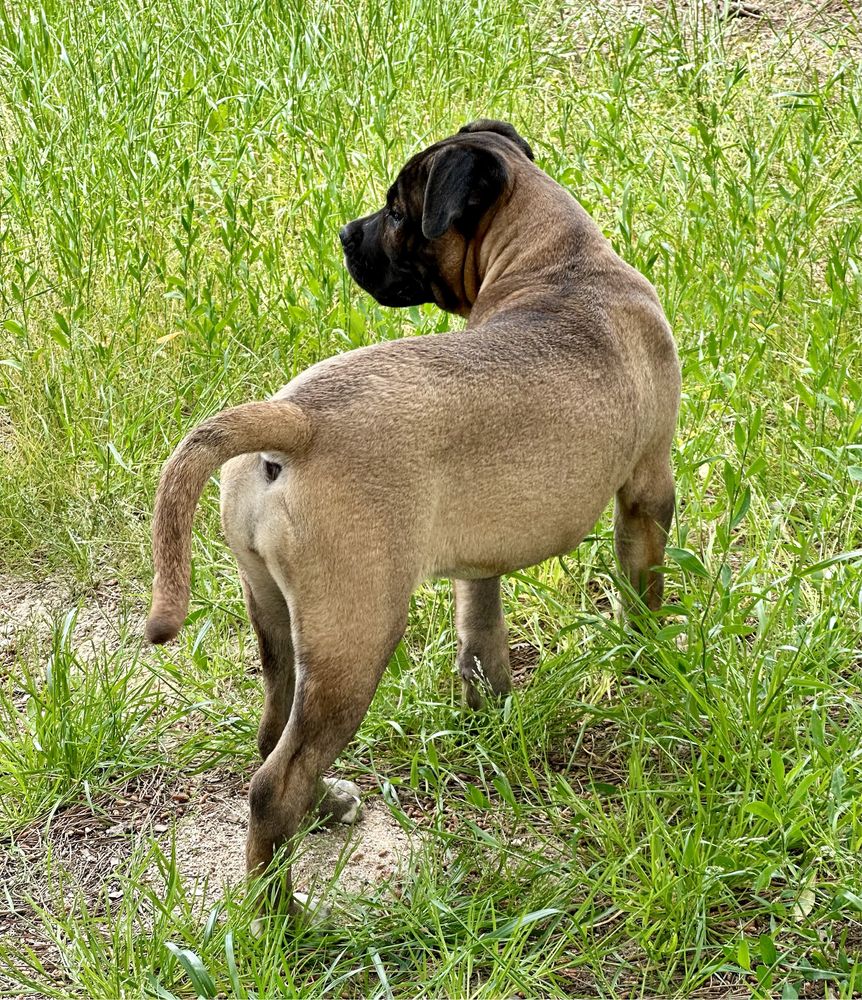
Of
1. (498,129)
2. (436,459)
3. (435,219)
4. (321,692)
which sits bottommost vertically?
(321,692)

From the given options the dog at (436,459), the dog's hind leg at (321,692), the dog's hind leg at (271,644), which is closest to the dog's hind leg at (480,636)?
the dog at (436,459)

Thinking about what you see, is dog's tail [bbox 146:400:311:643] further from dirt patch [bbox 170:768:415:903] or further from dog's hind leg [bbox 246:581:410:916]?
dirt patch [bbox 170:768:415:903]

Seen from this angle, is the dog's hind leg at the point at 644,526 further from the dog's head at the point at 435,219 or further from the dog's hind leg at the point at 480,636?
the dog's head at the point at 435,219

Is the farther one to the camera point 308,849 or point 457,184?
point 457,184

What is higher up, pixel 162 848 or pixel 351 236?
pixel 351 236

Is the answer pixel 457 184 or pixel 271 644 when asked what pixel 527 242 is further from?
pixel 271 644

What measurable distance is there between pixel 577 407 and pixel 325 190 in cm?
261

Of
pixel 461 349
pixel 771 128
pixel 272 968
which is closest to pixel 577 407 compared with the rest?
pixel 461 349

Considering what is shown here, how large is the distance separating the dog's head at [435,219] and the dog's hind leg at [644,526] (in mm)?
827

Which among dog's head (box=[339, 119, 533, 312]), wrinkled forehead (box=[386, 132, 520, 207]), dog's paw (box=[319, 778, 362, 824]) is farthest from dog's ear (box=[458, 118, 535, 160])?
dog's paw (box=[319, 778, 362, 824])

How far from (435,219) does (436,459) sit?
0.99 metres

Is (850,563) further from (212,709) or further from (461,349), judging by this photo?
(212,709)

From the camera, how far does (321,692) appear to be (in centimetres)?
288

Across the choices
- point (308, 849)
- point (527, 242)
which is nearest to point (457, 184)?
point (527, 242)
